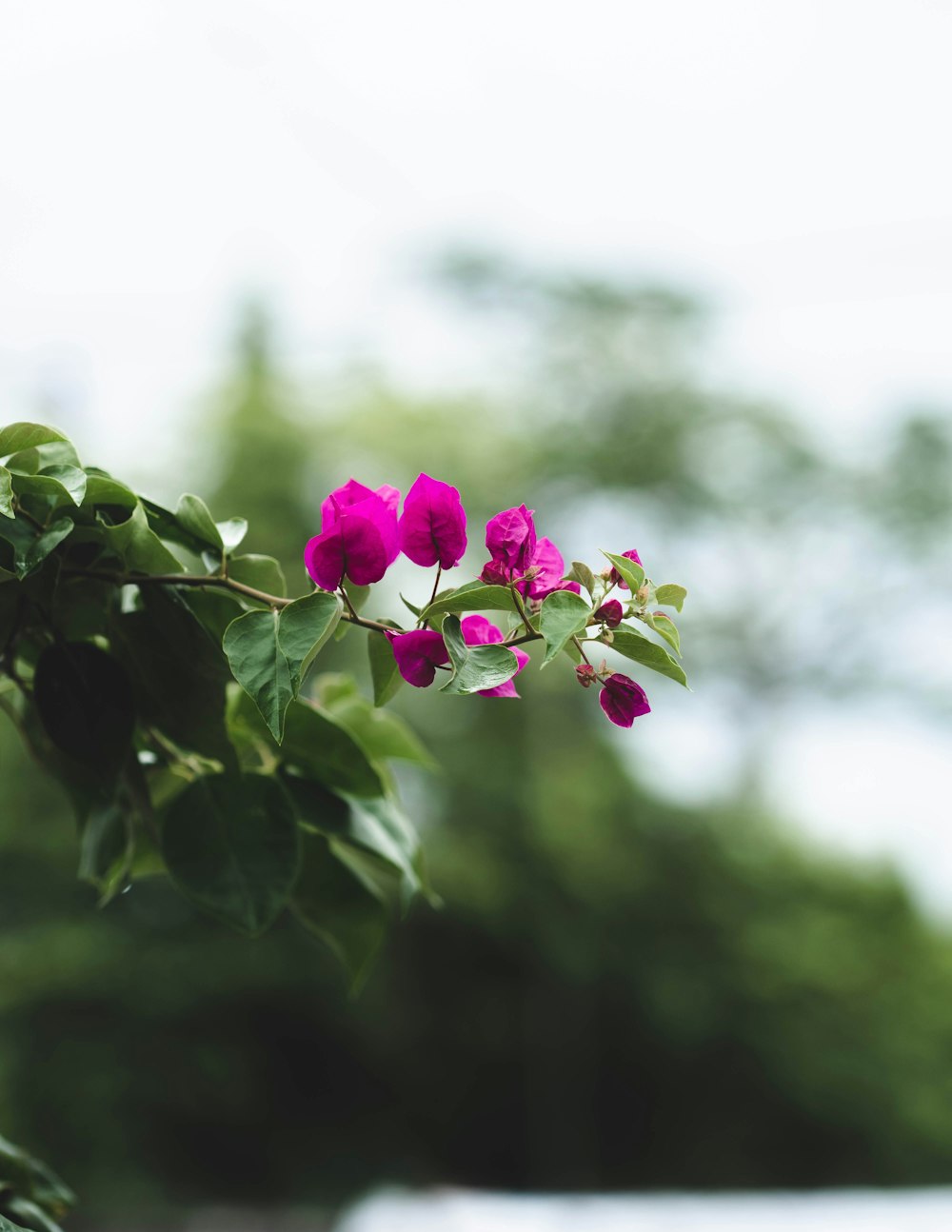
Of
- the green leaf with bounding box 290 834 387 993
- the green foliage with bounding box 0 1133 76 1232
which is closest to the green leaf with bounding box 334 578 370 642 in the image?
the green leaf with bounding box 290 834 387 993

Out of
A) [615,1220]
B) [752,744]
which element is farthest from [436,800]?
[615,1220]

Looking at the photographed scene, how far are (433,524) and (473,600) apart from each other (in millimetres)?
32

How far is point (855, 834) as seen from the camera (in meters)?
5.07

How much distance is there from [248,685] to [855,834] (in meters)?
5.12

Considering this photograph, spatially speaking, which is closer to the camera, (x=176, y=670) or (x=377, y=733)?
(x=176, y=670)

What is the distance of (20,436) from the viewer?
0.34 meters

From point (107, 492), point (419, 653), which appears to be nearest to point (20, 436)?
point (107, 492)

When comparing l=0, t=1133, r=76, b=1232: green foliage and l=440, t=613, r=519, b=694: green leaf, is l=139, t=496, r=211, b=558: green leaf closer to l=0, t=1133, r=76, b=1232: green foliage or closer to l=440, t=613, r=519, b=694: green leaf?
l=440, t=613, r=519, b=694: green leaf

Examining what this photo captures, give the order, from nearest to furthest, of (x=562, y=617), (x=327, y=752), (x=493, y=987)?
1. (x=562, y=617)
2. (x=327, y=752)
3. (x=493, y=987)

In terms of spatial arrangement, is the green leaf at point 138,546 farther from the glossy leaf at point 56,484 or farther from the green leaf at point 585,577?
the green leaf at point 585,577

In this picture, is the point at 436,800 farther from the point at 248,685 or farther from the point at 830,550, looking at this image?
the point at 248,685

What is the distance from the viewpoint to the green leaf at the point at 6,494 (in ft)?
0.98

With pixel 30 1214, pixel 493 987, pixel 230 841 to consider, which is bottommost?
pixel 30 1214

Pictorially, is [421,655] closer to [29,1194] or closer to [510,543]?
[510,543]
